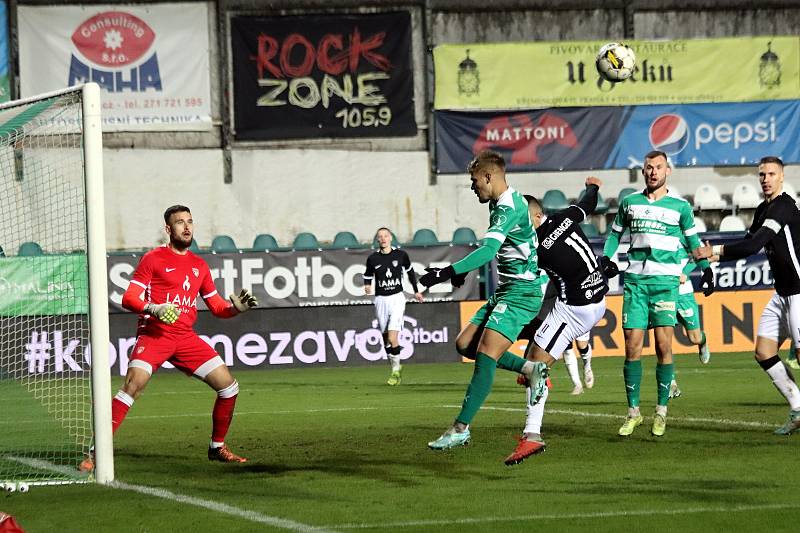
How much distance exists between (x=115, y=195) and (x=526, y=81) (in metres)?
11.2

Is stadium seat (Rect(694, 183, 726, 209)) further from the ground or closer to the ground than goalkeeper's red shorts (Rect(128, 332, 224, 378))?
further from the ground

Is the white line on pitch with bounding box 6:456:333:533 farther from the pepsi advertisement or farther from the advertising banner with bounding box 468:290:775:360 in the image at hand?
the pepsi advertisement

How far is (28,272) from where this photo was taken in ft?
56.5

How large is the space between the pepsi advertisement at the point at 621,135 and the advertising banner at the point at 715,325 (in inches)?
374

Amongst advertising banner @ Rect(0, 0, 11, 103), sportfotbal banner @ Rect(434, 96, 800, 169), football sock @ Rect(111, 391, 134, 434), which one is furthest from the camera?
sportfotbal banner @ Rect(434, 96, 800, 169)

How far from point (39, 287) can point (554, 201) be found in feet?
66.6

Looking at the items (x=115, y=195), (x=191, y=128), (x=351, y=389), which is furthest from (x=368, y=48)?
(x=351, y=389)

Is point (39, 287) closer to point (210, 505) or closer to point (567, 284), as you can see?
point (567, 284)

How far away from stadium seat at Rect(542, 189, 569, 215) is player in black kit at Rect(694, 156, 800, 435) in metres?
21.0

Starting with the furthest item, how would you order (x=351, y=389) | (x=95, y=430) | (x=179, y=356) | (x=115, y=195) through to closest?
(x=115, y=195) → (x=351, y=389) → (x=179, y=356) → (x=95, y=430)

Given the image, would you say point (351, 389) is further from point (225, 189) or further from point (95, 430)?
point (225, 189)

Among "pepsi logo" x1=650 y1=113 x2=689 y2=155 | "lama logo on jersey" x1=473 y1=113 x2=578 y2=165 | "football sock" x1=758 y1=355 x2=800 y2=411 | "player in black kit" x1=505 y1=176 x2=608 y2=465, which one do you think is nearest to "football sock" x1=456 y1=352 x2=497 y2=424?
"player in black kit" x1=505 y1=176 x2=608 y2=465

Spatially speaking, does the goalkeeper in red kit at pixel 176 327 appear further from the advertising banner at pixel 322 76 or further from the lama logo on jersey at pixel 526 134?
the lama logo on jersey at pixel 526 134

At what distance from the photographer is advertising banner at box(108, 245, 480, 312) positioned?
2472 cm
